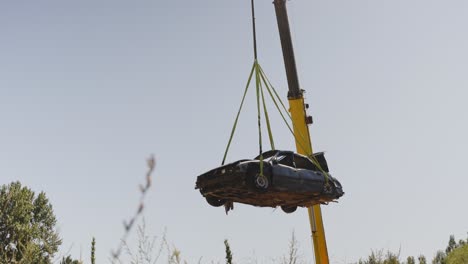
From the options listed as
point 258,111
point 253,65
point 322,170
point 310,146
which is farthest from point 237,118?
point 310,146

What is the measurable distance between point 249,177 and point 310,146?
4.48m

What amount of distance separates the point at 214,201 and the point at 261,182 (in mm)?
1248

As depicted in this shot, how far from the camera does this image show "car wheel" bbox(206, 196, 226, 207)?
8.96 metres

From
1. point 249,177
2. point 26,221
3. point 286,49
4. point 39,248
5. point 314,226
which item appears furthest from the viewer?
point 26,221

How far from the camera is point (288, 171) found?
8.87 m

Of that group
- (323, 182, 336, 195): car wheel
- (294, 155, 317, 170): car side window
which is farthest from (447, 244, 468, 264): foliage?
(294, 155, 317, 170): car side window

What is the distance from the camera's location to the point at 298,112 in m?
12.6

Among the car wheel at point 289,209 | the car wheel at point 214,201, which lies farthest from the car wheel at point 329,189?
the car wheel at point 214,201

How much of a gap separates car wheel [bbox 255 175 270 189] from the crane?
2.88 metres

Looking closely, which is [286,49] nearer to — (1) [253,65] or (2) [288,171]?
(1) [253,65]

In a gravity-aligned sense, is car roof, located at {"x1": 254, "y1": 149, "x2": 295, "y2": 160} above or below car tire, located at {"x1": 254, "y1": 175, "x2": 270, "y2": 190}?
above

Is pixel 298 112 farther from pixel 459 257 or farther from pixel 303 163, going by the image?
pixel 459 257

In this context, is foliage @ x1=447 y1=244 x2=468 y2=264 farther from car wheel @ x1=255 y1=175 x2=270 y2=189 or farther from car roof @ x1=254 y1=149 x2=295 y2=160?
car wheel @ x1=255 y1=175 x2=270 y2=189

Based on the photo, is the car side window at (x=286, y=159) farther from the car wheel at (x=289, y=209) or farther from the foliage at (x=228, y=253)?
the foliage at (x=228, y=253)
